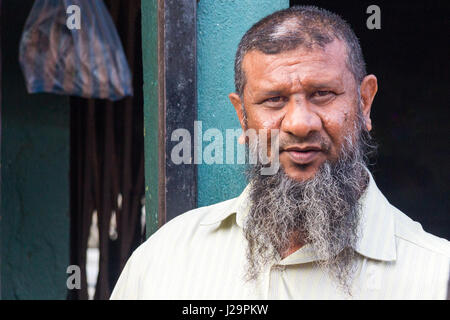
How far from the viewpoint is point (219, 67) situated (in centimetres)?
244

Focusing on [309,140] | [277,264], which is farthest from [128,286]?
[309,140]

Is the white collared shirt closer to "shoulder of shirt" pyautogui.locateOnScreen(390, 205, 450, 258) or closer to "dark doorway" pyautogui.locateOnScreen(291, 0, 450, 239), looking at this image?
"shoulder of shirt" pyautogui.locateOnScreen(390, 205, 450, 258)

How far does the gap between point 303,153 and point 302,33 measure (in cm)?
40

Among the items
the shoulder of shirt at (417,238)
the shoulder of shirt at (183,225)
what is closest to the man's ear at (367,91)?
the shoulder of shirt at (417,238)

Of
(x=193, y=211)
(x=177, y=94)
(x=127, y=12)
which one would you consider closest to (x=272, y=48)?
(x=177, y=94)

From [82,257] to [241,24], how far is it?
3.01 m

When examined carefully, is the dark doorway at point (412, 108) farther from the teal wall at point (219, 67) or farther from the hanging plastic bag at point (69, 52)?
the teal wall at point (219, 67)

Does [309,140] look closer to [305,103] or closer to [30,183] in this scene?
[305,103]

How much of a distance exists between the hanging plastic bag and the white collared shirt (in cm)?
174

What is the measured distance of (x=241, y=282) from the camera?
185 centimetres

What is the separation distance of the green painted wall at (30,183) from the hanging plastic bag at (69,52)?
3.79 feet

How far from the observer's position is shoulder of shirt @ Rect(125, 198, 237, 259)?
2064mm

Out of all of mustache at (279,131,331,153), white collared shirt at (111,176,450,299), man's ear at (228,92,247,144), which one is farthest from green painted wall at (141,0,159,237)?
mustache at (279,131,331,153)

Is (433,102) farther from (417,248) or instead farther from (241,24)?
(417,248)
